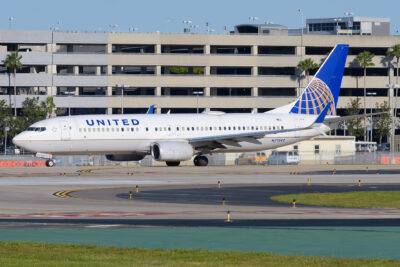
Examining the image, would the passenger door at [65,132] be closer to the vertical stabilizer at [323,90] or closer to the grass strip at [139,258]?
the vertical stabilizer at [323,90]

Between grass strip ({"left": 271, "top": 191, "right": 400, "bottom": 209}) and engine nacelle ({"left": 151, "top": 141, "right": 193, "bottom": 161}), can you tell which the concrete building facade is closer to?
engine nacelle ({"left": 151, "top": 141, "right": 193, "bottom": 161})

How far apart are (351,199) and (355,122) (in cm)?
12012

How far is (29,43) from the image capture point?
490 feet

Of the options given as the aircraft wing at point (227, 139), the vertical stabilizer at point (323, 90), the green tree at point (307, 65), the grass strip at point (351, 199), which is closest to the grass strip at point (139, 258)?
the grass strip at point (351, 199)

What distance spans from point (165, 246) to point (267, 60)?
136744mm

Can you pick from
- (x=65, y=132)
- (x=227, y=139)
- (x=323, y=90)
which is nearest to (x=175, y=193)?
(x=65, y=132)

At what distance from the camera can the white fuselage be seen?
68750 mm

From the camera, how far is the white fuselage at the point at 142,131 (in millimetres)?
68750

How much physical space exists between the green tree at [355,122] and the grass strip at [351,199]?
375ft

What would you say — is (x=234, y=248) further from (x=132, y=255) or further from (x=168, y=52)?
(x=168, y=52)

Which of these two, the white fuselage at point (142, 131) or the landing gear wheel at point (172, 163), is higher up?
the white fuselage at point (142, 131)

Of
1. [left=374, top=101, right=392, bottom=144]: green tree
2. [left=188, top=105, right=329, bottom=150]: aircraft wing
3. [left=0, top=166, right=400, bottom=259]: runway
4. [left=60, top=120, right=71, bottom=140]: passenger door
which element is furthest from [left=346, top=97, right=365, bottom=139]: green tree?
[left=0, top=166, right=400, bottom=259]: runway

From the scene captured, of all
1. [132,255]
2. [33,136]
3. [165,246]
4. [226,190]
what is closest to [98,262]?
[132,255]

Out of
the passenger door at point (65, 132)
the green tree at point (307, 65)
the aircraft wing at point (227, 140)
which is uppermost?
the green tree at point (307, 65)
